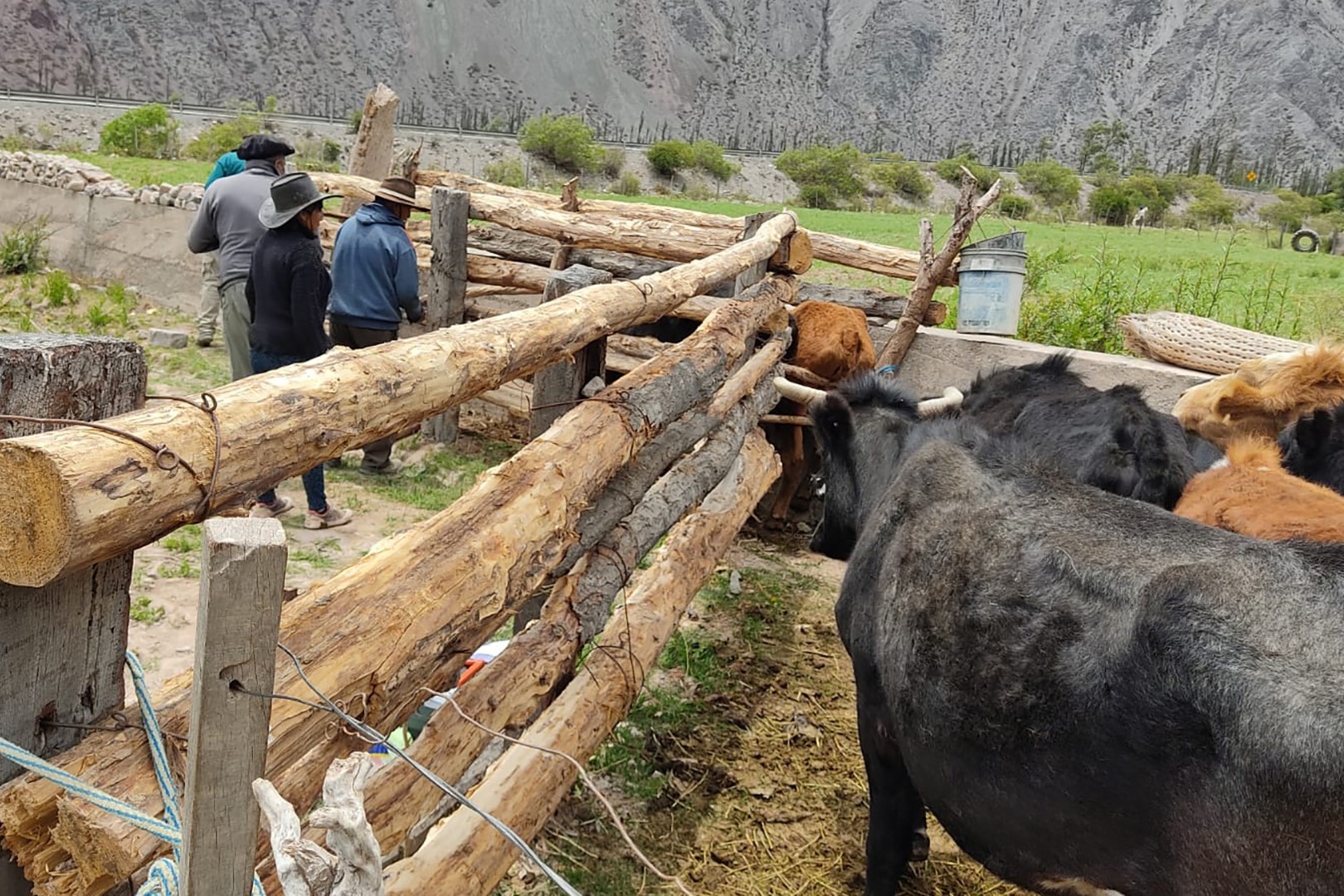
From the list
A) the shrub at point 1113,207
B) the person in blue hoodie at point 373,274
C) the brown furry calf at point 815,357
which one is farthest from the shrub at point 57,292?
the shrub at point 1113,207

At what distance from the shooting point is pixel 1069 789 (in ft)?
8.20

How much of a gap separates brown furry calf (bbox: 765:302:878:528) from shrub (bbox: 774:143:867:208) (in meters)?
31.7

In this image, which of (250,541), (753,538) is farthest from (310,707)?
(753,538)

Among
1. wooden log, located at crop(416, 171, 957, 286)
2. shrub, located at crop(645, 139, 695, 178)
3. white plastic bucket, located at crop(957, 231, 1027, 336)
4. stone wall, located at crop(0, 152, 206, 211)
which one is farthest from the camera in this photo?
shrub, located at crop(645, 139, 695, 178)

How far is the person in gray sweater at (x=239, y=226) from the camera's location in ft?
22.0

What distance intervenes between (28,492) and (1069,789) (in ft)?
7.90

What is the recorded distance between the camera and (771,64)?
266ft

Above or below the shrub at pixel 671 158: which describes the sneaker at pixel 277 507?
below

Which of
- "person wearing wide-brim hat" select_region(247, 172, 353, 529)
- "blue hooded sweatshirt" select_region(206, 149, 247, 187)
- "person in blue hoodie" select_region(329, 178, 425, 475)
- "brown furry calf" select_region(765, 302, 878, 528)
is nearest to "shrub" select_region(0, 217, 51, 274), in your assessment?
"blue hooded sweatshirt" select_region(206, 149, 247, 187)

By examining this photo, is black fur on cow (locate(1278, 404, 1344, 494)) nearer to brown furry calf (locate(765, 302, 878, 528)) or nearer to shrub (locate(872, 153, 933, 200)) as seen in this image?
brown furry calf (locate(765, 302, 878, 528))

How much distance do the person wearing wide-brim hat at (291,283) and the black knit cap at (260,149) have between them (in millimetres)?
1096

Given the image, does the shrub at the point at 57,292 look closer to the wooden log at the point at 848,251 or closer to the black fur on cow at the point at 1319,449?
the wooden log at the point at 848,251

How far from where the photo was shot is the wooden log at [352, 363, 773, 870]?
2.42m

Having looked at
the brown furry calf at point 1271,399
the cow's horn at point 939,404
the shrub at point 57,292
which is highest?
the brown furry calf at point 1271,399
